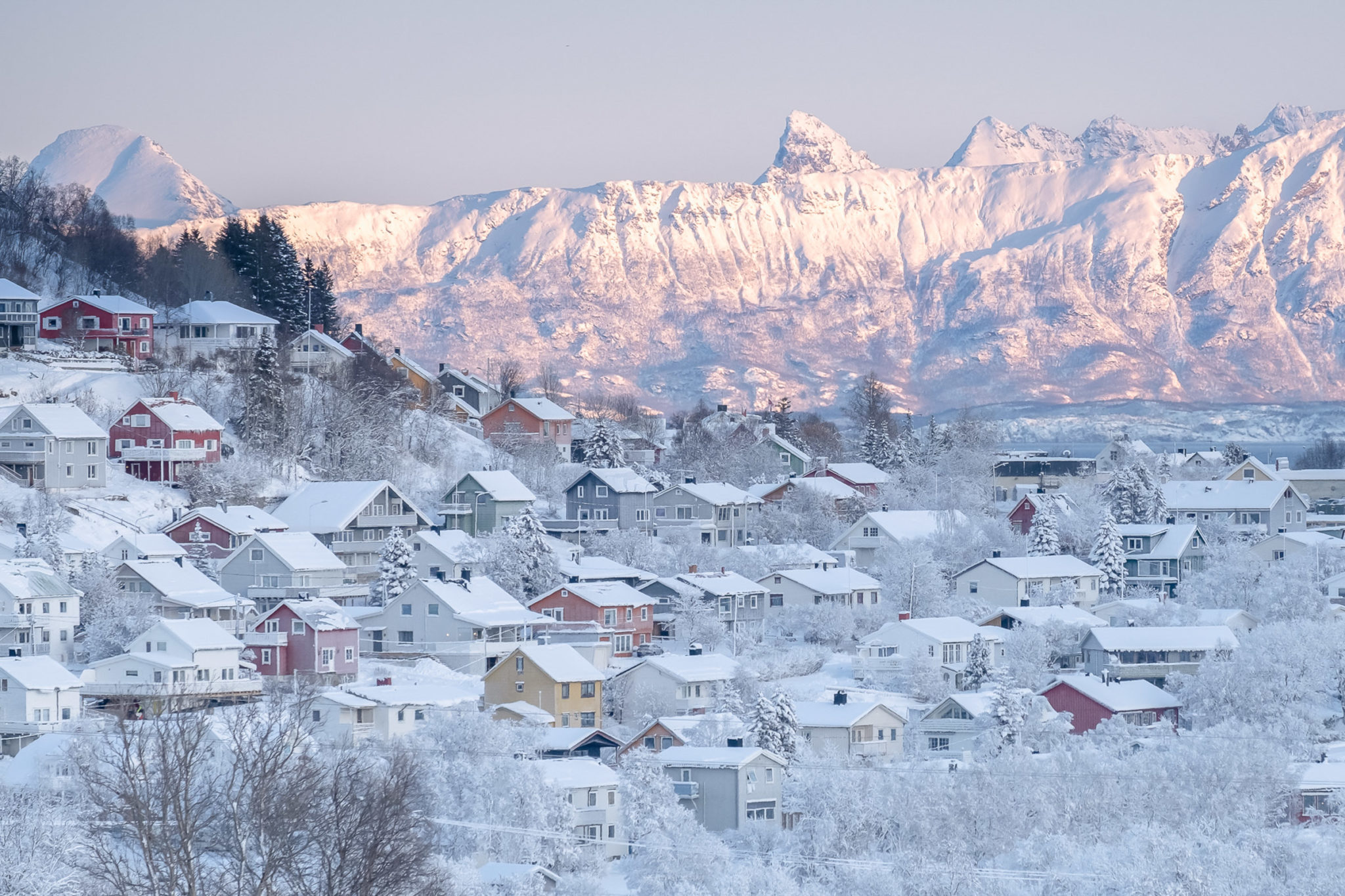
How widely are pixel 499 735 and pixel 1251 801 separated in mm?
14027

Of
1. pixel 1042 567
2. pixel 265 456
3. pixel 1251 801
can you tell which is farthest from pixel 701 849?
pixel 265 456

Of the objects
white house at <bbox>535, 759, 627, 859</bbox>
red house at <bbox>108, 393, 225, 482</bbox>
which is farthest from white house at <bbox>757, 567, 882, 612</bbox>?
white house at <bbox>535, 759, 627, 859</bbox>

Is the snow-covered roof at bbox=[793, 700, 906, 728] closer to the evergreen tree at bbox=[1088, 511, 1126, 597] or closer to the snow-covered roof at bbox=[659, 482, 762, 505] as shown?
the evergreen tree at bbox=[1088, 511, 1126, 597]

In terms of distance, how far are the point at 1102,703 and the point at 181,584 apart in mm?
21893

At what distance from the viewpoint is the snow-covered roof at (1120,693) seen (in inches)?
2073

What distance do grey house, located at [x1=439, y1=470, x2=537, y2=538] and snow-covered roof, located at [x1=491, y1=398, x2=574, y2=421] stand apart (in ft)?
56.7

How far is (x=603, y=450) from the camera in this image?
8600cm

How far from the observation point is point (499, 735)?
45312 millimetres

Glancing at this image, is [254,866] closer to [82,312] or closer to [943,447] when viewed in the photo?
[82,312]

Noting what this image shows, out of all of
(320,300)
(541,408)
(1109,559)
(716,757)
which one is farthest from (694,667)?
(320,300)

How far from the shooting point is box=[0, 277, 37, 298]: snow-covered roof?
75750 mm

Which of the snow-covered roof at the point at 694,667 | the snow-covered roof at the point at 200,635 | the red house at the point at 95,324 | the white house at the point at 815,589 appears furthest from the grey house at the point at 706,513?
the snow-covered roof at the point at 200,635

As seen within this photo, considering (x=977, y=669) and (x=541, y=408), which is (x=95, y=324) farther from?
(x=977, y=669)

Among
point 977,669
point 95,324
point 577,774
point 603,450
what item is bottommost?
point 577,774
